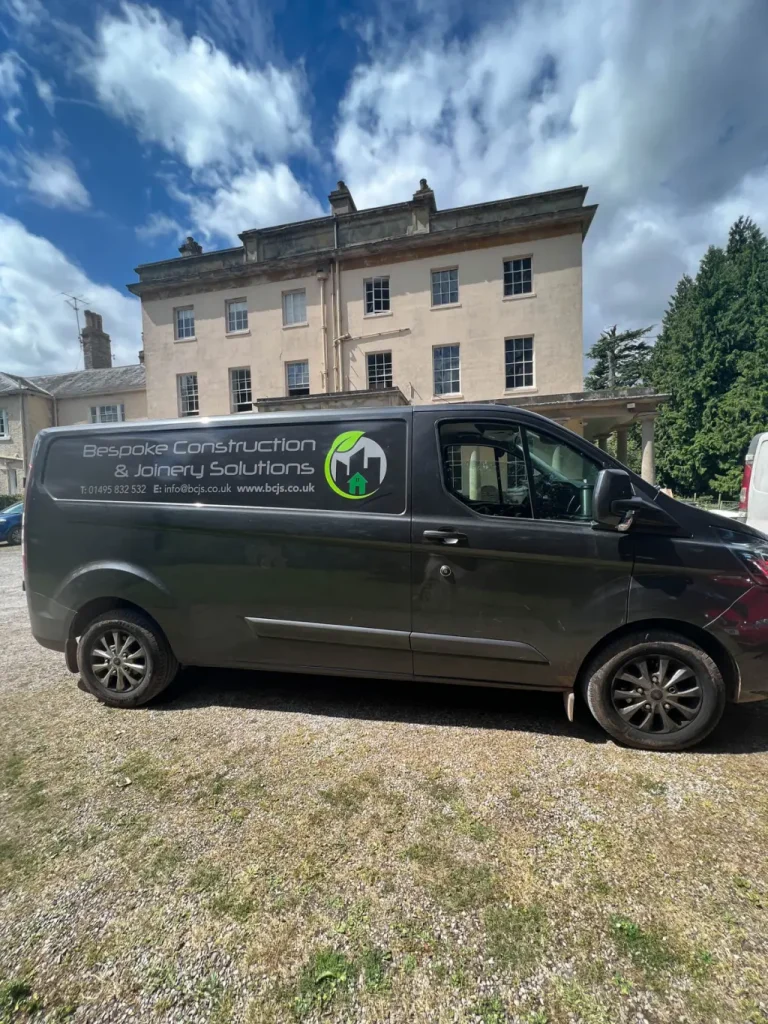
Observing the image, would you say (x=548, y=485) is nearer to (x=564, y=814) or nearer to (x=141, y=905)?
(x=564, y=814)

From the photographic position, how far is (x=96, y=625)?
358 cm

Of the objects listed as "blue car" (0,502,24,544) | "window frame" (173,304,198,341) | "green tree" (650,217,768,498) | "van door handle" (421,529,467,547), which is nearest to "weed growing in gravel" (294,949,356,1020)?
"van door handle" (421,529,467,547)

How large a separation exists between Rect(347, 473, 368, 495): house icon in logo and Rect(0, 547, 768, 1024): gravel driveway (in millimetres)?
1673

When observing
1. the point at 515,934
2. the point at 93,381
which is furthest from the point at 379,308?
the point at 93,381

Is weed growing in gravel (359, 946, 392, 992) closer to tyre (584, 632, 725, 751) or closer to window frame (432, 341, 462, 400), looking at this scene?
tyre (584, 632, 725, 751)

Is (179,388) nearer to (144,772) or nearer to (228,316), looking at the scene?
(228,316)

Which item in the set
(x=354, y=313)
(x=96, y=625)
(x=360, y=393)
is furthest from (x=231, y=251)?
(x=96, y=625)

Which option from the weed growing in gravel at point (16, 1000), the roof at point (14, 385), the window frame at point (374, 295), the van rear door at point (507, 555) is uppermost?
the window frame at point (374, 295)

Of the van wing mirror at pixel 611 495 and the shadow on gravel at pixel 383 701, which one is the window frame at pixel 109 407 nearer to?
the shadow on gravel at pixel 383 701

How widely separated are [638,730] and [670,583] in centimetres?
99


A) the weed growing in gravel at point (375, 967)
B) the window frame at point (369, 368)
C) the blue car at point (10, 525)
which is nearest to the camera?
the weed growing in gravel at point (375, 967)

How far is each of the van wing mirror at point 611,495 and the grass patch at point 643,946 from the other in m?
1.93

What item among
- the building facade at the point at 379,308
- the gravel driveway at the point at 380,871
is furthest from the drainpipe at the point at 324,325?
the gravel driveway at the point at 380,871

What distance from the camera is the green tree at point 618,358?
4728cm
